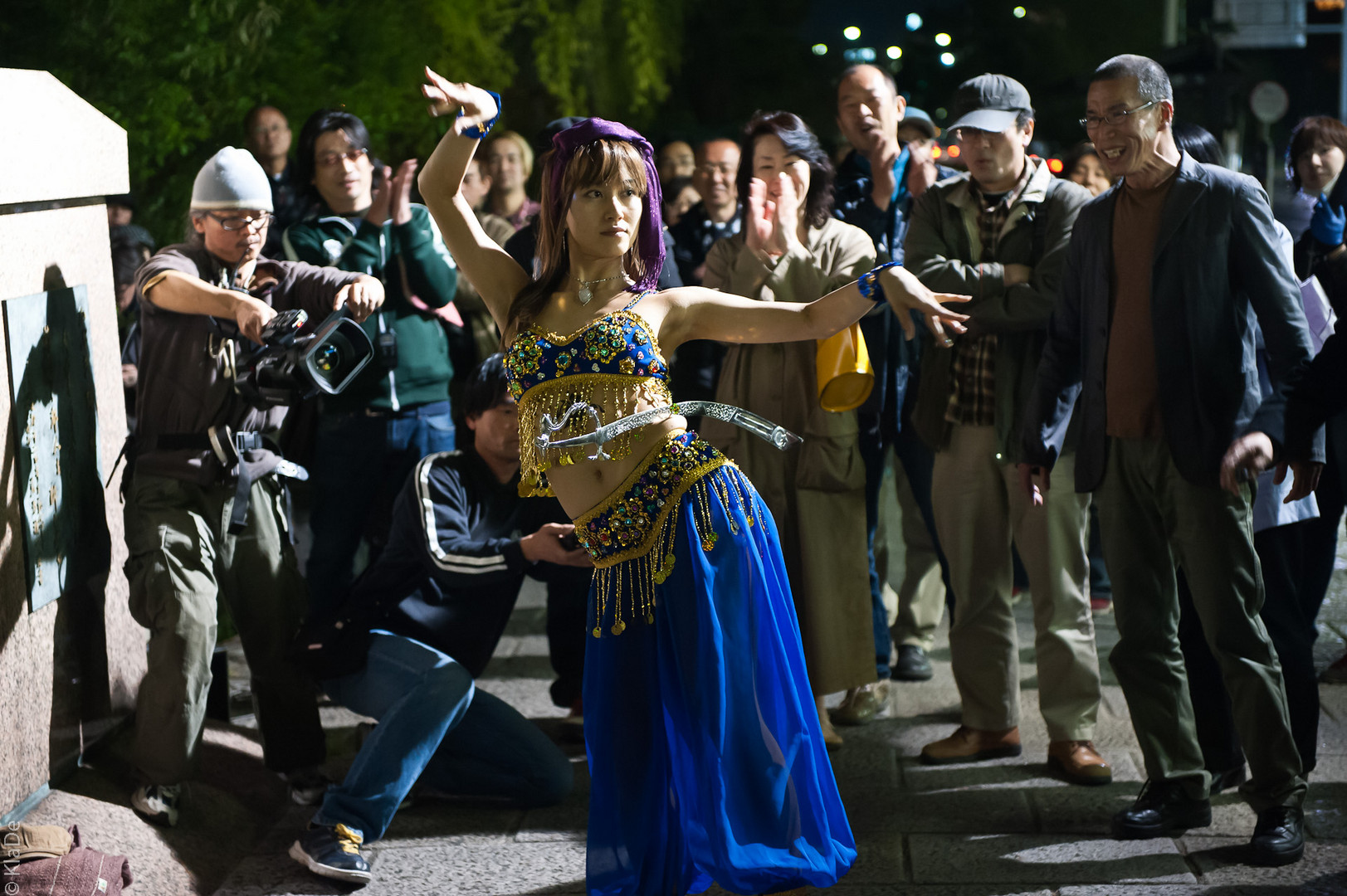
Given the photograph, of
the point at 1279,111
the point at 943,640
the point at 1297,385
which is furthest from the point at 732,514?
the point at 1279,111

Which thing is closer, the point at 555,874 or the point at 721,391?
the point at 555,874

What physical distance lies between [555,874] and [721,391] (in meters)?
1.67

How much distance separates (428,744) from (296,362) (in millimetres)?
1082

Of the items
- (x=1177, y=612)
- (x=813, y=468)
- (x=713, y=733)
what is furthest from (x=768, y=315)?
(x=1177, y=612)

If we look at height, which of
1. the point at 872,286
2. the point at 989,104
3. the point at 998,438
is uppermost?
the point at 989,104

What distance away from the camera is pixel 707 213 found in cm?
618

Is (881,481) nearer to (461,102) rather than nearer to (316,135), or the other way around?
(316,135)

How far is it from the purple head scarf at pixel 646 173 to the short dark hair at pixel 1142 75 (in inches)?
49.3

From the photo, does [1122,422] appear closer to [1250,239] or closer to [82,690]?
[1250,239]

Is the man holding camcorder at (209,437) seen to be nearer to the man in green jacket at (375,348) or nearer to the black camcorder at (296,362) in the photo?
the black camcorder at (296,362)

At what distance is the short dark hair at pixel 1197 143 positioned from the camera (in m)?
4.13

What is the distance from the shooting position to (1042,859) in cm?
368

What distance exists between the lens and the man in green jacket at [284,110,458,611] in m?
4.94

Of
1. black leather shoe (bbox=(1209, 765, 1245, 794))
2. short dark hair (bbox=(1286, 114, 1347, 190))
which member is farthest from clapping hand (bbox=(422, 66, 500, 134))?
short dark hair (bbox=(1286, 114, 1347, 190))
